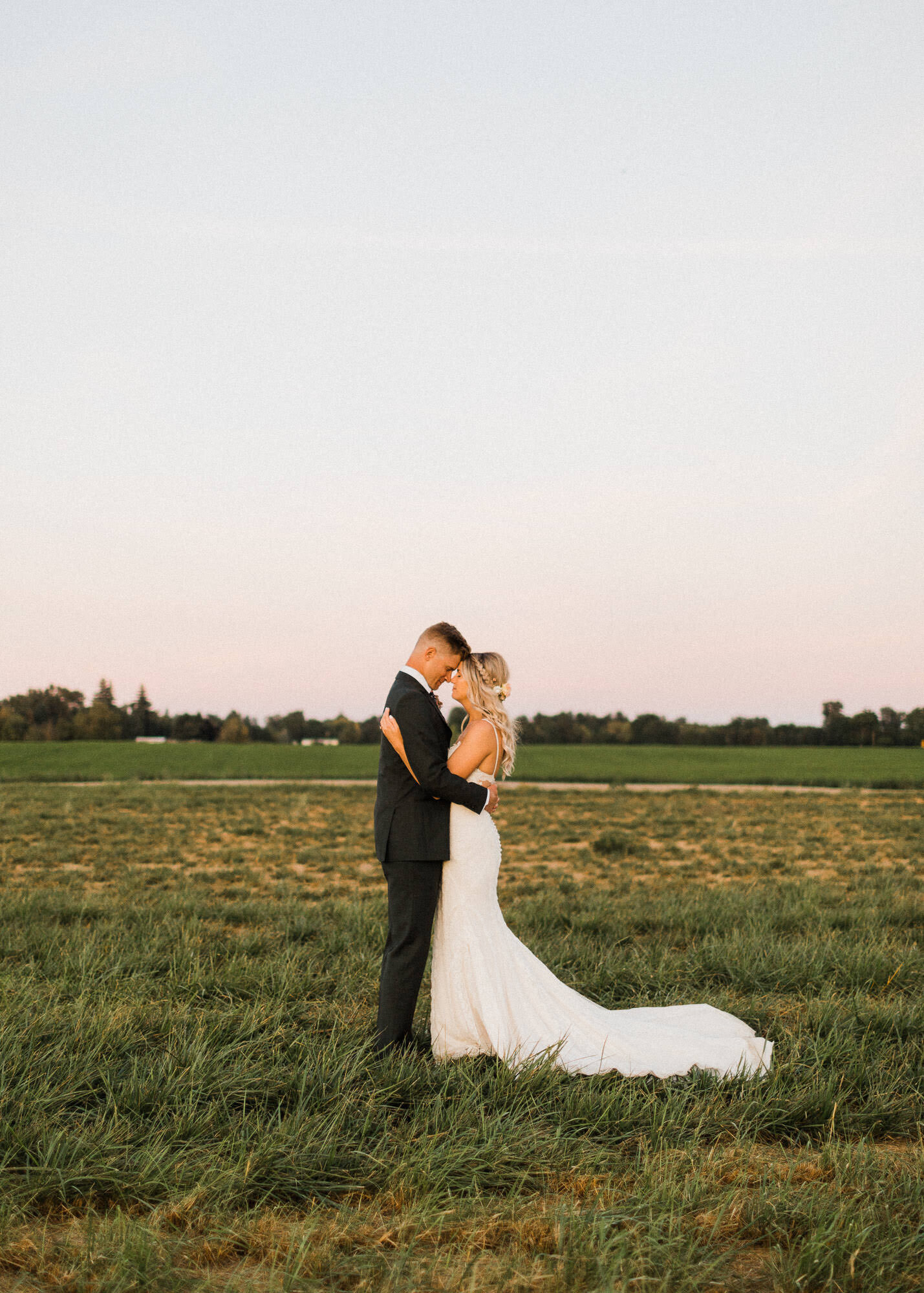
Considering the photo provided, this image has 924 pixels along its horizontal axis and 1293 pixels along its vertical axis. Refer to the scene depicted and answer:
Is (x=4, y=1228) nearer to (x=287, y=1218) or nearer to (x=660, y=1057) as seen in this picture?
(x=287, y=1218)

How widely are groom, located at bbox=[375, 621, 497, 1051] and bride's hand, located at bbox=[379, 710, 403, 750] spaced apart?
3 centimetres

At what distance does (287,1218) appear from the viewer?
129 inches

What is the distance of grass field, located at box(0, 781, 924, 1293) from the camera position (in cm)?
300

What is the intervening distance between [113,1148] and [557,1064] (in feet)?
7.16

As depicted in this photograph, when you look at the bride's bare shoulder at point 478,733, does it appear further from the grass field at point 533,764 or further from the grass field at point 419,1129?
the grass field at point 533,764

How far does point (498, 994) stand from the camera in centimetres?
492

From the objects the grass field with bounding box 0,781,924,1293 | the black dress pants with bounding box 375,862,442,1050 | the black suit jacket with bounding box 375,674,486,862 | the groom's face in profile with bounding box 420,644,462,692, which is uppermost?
the groom's face in profile with bounding box 420,644,462,692

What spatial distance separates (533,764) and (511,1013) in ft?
162

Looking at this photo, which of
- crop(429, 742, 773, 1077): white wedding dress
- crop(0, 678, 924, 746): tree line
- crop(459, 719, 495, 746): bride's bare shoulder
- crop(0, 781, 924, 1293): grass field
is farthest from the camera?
crop(0, 678, 924, 746): tree line

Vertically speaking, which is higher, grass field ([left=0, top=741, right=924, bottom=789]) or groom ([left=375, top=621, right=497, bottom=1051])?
groom ([left=375, top=621, right=497, bottom=1051])

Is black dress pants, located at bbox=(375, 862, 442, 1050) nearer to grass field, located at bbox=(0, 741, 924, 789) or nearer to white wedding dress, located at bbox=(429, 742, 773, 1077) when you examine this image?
white wedding dress, located at bbox=(429, 742, 773, 1077)

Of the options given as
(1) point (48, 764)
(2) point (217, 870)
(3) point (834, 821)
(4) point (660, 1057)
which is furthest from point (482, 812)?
(1) point (48, 764)

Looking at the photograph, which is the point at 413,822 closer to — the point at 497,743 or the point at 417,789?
the point at 417,789

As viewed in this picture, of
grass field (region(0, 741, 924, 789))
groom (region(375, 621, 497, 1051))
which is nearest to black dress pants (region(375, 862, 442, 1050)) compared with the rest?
groom (region(375, 621, 497, 1051))
